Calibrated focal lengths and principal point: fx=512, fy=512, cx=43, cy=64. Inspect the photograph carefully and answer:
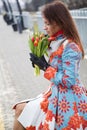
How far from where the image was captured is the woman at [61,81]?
13.9ft

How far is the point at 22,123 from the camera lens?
4.50 meters

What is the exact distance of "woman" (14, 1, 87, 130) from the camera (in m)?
4.23

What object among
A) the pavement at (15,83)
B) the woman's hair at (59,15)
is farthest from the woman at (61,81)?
the pavement at (15,83)

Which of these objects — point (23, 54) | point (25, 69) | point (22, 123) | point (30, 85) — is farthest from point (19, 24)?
point (22, 123)

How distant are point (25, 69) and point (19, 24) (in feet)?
48.2

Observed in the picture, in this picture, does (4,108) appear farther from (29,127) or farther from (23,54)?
(23,54)

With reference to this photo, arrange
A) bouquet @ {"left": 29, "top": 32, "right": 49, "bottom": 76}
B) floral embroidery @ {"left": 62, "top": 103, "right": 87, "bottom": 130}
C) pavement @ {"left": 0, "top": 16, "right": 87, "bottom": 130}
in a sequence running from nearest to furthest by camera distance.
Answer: floral embroidery @ {"left": 62, "top": 103, "right": 87, "bottom": 130}
bouquet @ {"left": 29, "top": 32, "right": 49, "bottom": 76}
pavement @ {"left": 0, "top": 16, "right": 87, "bottom": 130}

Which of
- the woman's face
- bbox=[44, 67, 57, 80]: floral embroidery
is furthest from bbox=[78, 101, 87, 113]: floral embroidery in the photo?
the woman's face

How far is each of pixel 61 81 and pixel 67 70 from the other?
0.35ft

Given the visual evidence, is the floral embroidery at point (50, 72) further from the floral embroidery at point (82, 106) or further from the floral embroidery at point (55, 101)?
the floral embroidery at point (82, 106)

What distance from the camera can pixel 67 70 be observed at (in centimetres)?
416

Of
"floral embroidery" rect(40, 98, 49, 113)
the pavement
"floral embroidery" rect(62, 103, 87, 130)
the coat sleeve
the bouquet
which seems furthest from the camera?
the pavement

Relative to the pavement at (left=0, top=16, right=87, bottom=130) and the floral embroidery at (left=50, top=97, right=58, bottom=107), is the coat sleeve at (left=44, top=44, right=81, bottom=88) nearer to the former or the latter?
the floral embroidery at (left=50, top=97, right=58, bottom=107)

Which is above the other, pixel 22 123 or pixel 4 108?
pixel 22 123
